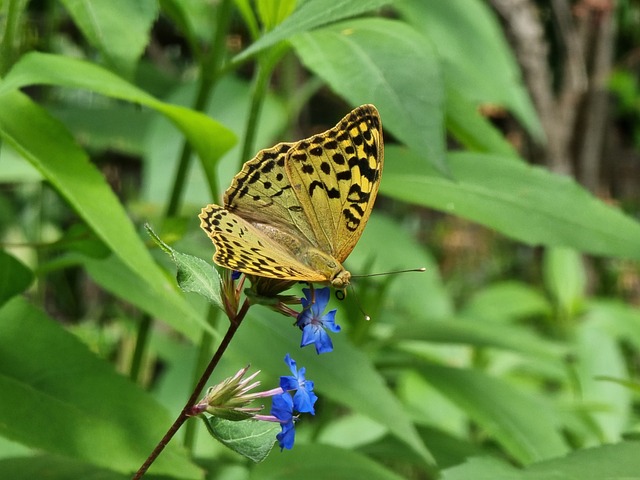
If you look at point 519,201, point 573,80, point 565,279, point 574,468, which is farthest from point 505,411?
point 573,80

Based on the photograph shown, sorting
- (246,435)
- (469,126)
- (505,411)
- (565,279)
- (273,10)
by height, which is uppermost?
(273,10)

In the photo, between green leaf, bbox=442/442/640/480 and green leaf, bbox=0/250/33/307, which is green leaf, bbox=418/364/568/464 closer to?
green leaf, bbox=442/442/640/480

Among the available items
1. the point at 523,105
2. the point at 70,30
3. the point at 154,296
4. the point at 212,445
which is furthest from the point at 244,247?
the point at 70,30

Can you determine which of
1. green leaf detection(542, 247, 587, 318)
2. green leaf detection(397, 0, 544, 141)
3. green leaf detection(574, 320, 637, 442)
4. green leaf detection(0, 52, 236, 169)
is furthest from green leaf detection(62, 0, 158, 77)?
green leaf detection(542, 247, 587, 318)

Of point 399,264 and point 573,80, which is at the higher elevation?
point 573,80

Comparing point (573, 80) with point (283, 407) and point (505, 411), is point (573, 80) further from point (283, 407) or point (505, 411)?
point (283, 407)

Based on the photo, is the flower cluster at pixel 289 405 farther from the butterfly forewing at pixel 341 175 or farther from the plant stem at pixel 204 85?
the plant stem at pixel 204 85
